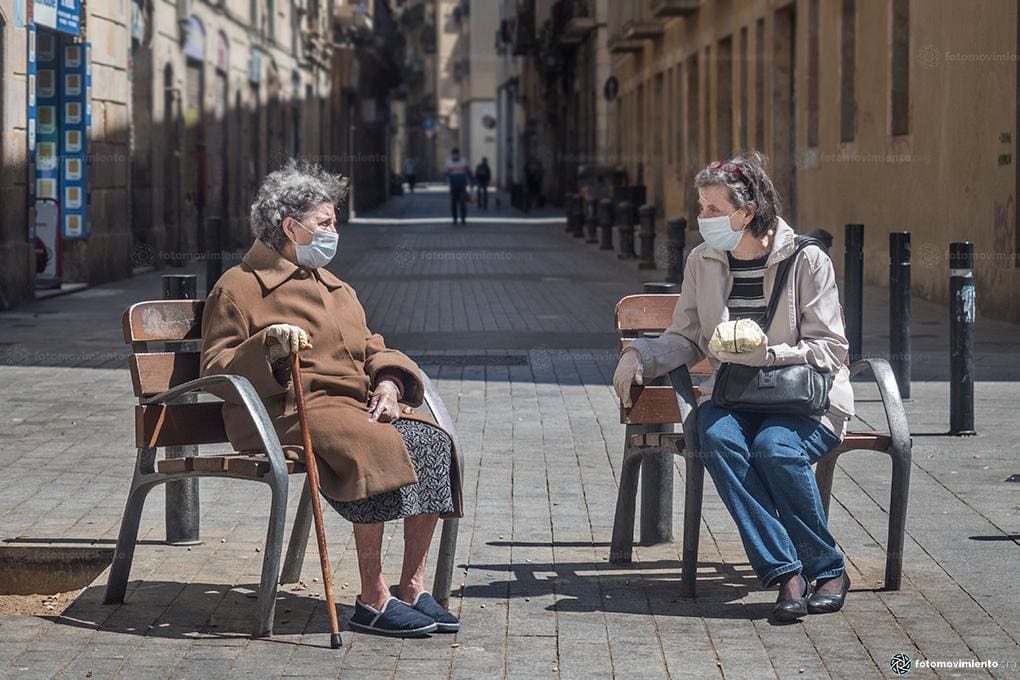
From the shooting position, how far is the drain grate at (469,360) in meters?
12.8

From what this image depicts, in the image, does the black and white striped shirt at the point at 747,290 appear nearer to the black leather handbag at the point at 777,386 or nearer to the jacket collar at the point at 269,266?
the black leather handbag at the point at 777,386

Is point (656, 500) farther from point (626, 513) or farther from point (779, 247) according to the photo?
point (779, 247)

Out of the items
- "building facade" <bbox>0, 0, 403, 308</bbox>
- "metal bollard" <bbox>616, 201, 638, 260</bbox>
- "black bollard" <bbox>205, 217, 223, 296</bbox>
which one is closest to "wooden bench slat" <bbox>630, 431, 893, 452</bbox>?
"black bollard" <bbox>205, 217, 223, 296</bbox>

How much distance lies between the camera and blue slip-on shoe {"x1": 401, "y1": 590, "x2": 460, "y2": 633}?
17.7 ft

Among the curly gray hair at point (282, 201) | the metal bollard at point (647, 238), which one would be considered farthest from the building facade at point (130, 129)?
the curly gray hair at point (282, 201)

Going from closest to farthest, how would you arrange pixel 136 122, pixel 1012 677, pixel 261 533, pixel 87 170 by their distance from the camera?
pixel 1012 677 < pixel 261 533 < pixel 87 170 < pixel 136 122

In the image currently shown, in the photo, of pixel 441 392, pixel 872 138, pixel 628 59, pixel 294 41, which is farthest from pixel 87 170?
pixel 628 59

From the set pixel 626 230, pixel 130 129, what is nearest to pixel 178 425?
pixel 130 129

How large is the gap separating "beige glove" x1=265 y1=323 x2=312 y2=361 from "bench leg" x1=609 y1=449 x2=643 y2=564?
134 centimetres

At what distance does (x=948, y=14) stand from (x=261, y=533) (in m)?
12.3

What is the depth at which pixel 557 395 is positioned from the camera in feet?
36.1

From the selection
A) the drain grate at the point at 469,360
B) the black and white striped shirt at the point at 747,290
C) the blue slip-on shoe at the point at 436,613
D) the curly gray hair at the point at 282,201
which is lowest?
the blue slip-on shoe at the point at 436,613

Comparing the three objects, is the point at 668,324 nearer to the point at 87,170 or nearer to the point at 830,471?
the point at 830,471

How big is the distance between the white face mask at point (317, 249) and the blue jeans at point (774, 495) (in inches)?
48.5
